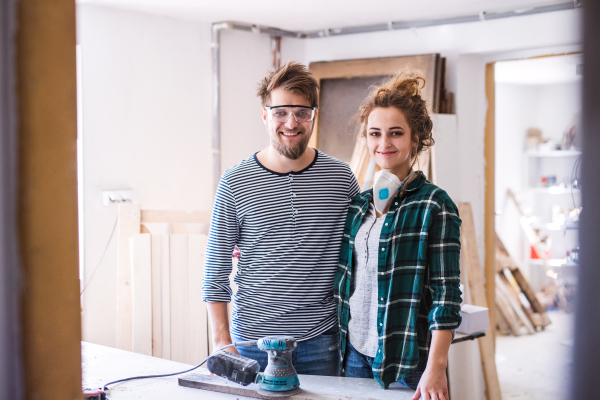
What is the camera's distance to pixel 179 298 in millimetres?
2783

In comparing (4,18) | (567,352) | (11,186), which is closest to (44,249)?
(11,186)

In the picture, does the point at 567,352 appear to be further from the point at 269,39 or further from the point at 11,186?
the point at 269,39

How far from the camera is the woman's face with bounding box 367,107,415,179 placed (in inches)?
61.0

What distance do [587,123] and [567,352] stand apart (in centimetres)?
16

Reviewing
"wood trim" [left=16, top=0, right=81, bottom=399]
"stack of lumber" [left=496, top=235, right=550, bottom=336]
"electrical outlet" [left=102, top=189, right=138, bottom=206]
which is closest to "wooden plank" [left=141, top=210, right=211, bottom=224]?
"electrical outlet" [left=102, top=189, right=138, bottom=206]

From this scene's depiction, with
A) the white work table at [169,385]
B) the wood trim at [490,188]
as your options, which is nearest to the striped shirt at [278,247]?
the white work table at [169,385]

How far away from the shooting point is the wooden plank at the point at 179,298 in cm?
277

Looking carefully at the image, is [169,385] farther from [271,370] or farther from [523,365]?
[523,365]

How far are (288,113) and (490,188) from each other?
2.43 metres

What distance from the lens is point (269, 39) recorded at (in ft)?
13.0

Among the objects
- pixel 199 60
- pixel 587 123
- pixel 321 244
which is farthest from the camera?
pixel 199 60

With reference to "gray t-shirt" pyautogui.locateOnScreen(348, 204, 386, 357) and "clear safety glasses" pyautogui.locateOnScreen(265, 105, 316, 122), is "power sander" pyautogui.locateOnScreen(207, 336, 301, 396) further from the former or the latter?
"clear safety glasses" pyautogui.locateOnScreen(265, 105, 316, 122)

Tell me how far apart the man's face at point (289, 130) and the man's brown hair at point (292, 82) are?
2 cm

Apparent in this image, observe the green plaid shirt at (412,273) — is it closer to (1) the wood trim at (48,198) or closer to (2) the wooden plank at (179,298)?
(1) the wood trim at (48,198)
